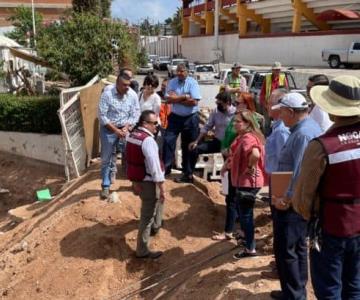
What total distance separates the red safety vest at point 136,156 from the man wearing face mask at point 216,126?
6.03 ft

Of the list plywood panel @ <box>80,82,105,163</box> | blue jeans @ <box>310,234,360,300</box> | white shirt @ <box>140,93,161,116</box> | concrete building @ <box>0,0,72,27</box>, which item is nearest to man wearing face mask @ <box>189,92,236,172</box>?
white shirt @ <box>140,93,161,116</box>

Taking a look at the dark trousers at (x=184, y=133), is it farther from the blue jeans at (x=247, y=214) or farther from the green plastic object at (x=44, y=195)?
the green plastic object at (x=44, y=195)

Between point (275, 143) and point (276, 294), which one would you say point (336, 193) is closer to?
point (275, 143)

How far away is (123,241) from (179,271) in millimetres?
1007

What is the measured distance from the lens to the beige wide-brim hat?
3367 millimetres

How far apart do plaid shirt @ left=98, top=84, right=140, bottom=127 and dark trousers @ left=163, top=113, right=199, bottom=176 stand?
0.60 meters

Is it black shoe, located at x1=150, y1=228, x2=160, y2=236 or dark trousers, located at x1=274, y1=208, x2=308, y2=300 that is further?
black shoe, located at x1=150, y1=228, x2=160, y2=236

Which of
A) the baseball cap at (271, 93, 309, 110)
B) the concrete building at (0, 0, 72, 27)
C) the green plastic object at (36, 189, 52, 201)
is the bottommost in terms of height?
the green plastic object at (36, 189, 52, 201)

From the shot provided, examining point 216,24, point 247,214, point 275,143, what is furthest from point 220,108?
point 216,24

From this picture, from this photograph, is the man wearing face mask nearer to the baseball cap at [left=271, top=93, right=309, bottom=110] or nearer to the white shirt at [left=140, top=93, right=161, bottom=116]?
the white shirt at [left=140, top=93, right=161, bottom=116]

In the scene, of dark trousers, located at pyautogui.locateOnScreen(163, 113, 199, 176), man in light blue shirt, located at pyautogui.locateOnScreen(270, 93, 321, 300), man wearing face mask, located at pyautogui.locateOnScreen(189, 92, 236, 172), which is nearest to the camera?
man in light blue shirt, located at pyautogui.locateOnScreen(270, 93, 321, 300)

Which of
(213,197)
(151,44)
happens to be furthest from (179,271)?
(151,44)

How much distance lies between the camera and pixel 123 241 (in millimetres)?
6633

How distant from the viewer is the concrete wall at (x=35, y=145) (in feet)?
42.8
